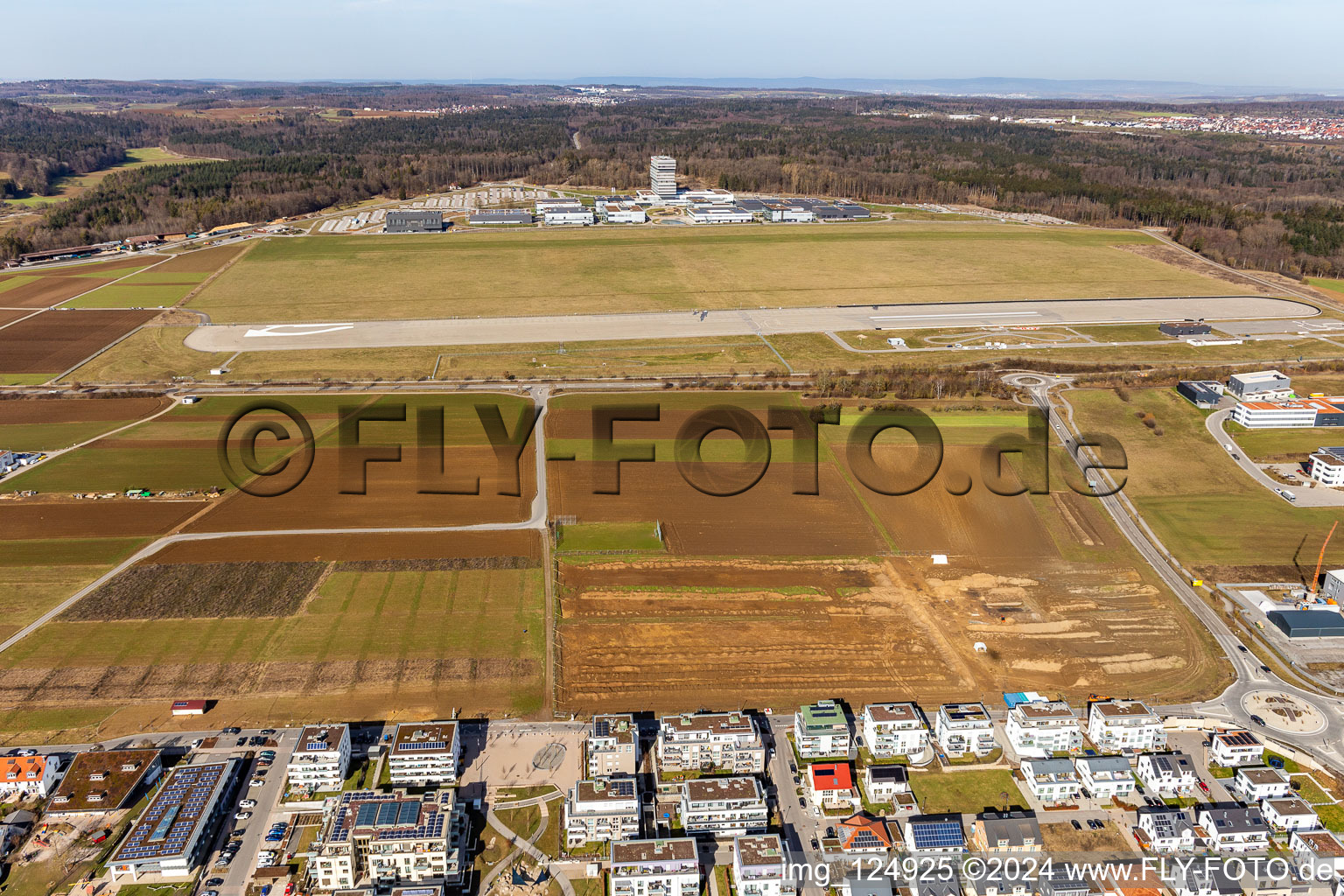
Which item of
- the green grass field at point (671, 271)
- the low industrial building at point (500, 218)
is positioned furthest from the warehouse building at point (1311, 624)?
the low industrial building at point (500, 218)

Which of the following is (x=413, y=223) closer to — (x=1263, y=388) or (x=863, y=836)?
(x=1263, y=388)

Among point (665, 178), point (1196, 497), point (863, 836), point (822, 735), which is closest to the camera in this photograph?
point (863, 836)

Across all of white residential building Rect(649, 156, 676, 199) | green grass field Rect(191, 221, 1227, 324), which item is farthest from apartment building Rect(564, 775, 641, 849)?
white residential building Rect(649, 156, 676, 199)

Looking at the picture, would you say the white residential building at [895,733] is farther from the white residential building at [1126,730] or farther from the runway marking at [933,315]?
the runway marking at [933,315]

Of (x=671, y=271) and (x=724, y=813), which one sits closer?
(x=724, y=813)

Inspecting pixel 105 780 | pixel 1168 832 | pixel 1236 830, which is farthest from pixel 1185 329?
pixel 105 780

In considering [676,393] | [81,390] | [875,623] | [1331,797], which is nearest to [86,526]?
[81,390]

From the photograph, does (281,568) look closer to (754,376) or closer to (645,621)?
(645,621)
